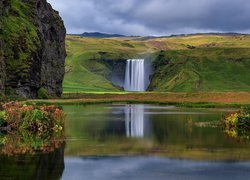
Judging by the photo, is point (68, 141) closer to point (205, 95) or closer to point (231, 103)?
point (231, 103)

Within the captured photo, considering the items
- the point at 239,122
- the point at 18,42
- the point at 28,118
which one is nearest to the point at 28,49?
the point at 18,42

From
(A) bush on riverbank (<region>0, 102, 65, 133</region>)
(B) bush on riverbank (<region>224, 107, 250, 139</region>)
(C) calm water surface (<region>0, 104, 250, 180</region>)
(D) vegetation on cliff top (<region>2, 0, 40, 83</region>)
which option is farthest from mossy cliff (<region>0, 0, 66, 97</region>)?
(C) calm water surface (<region>0, 104, 250, 180</region>)

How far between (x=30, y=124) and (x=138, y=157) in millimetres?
17234

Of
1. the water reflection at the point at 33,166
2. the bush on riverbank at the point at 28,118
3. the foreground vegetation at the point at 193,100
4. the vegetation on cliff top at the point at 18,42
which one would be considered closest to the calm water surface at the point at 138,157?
the water reflection at the point at 33,166

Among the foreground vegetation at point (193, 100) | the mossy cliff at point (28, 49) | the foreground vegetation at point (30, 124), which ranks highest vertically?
the mossy cliff at point (28, 49)

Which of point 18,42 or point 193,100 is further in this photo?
point 18,42

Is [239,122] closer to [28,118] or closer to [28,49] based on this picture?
[28,118]

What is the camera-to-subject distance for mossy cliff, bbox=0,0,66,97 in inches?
4282

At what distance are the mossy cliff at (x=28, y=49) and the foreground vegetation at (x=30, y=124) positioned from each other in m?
48.5

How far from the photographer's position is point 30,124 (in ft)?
159

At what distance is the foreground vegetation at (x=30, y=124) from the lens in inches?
1690

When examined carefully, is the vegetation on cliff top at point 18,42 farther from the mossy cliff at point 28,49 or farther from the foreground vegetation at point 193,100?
the foreground vegetation at point 193,100

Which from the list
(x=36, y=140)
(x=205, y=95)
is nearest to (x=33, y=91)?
(x=205, y=95)

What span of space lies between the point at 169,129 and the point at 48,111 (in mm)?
11856
